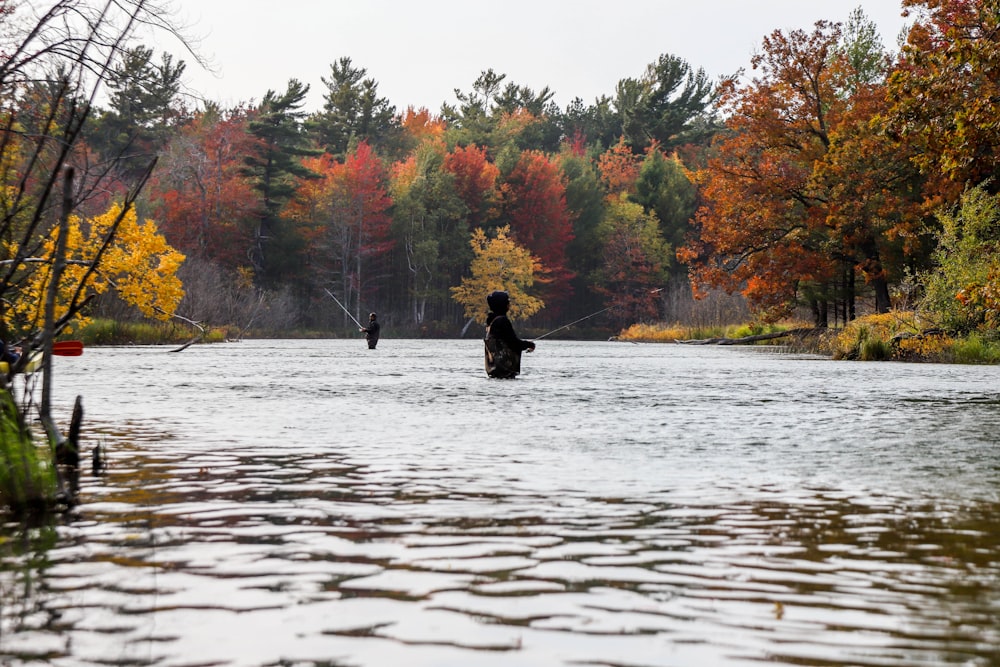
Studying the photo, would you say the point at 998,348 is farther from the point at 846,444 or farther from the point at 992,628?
the point at 992,628

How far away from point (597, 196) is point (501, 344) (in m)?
71.8

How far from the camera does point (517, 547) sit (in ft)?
20.2

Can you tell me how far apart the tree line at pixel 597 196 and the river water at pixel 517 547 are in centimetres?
1050

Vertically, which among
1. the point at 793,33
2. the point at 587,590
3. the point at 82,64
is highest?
the point at 793,33

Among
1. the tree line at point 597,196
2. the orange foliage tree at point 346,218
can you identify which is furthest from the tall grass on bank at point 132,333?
the orange foliage tree at point 346,218

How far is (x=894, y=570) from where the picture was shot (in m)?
5.57

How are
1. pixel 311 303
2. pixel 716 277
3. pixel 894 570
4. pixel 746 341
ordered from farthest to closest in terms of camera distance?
pixel 311 303
pixel 746 341
pixel 716 277
pixel 894 570

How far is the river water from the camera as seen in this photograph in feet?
14.1

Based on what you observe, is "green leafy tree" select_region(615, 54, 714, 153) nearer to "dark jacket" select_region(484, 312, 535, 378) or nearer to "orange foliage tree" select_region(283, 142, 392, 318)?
"orange foliage tree" select_region(283, 142, 392, 318)

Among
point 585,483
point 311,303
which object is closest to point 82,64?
point 585,483

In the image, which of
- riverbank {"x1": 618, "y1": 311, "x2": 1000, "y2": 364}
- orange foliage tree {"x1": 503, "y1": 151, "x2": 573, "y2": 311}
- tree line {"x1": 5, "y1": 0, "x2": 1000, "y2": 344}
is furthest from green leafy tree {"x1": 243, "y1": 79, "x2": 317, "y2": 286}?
riverbank {"x1": 618, "y1": 311, "x2": 1000, "y2": 364}

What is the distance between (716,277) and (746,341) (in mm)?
8054

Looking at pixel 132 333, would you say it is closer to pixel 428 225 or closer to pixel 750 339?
pixel 750 339

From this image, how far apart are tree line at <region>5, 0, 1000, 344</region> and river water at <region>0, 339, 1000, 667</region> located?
34.5ft
